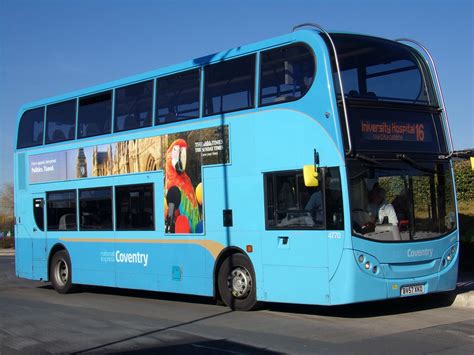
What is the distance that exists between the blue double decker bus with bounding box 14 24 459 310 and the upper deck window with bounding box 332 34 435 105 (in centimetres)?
3

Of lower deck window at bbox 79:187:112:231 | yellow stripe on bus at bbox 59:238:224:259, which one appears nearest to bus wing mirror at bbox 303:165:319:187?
yellow stripe on bus at bbox 59:238:224:259

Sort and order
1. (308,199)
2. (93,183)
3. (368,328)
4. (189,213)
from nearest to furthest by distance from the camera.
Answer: (368,328), (308,199), (189,213), (93,183)

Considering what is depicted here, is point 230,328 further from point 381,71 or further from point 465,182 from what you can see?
point 465,182

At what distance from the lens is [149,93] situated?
43.8 ft

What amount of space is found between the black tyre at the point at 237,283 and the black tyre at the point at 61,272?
218 inches

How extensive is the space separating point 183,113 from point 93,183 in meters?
3.50

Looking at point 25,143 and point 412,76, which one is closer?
point 412,76

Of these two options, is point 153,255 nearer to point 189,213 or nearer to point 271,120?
point 189,213

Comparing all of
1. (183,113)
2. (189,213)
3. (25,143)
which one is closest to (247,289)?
(189,213)

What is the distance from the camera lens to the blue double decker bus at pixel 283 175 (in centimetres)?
986

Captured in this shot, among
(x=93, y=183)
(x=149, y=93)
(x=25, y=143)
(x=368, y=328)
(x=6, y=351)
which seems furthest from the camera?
(x=25, y=143)

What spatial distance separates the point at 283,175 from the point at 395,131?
6.63ft

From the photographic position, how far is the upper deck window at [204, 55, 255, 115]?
1132 cm

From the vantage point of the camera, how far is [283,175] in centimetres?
1064
